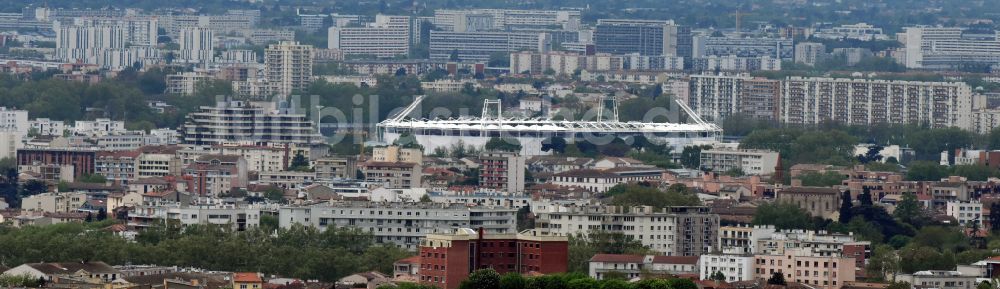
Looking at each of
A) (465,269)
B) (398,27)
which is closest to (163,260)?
(465,269)

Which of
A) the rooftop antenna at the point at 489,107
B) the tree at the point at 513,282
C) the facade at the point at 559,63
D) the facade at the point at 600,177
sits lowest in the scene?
the tree at the point at 513,282

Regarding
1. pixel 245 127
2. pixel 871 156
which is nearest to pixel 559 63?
pixel 871 156

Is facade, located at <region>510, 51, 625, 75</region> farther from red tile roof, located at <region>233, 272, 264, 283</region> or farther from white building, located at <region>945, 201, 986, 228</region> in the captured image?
red tile roof, located at <region>233, 272, 264, 283</region>

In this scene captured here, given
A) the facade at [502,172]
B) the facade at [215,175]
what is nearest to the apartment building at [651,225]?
the facade at [215,175]

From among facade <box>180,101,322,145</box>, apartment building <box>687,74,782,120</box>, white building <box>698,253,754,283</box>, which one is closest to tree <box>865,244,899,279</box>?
white building <box>698,253,754,283</box>

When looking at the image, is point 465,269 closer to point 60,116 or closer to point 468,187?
point 468,187

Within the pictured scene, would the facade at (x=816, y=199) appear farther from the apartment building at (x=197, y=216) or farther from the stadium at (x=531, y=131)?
the stadium at (x=531, y=131)

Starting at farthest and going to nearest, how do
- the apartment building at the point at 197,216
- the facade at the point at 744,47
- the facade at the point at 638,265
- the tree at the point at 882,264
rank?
the facade at the point at 744,47 → the apartment building at the point at 197,216 → the tree at the point at 882,264 → the facade at the point at 638,265
